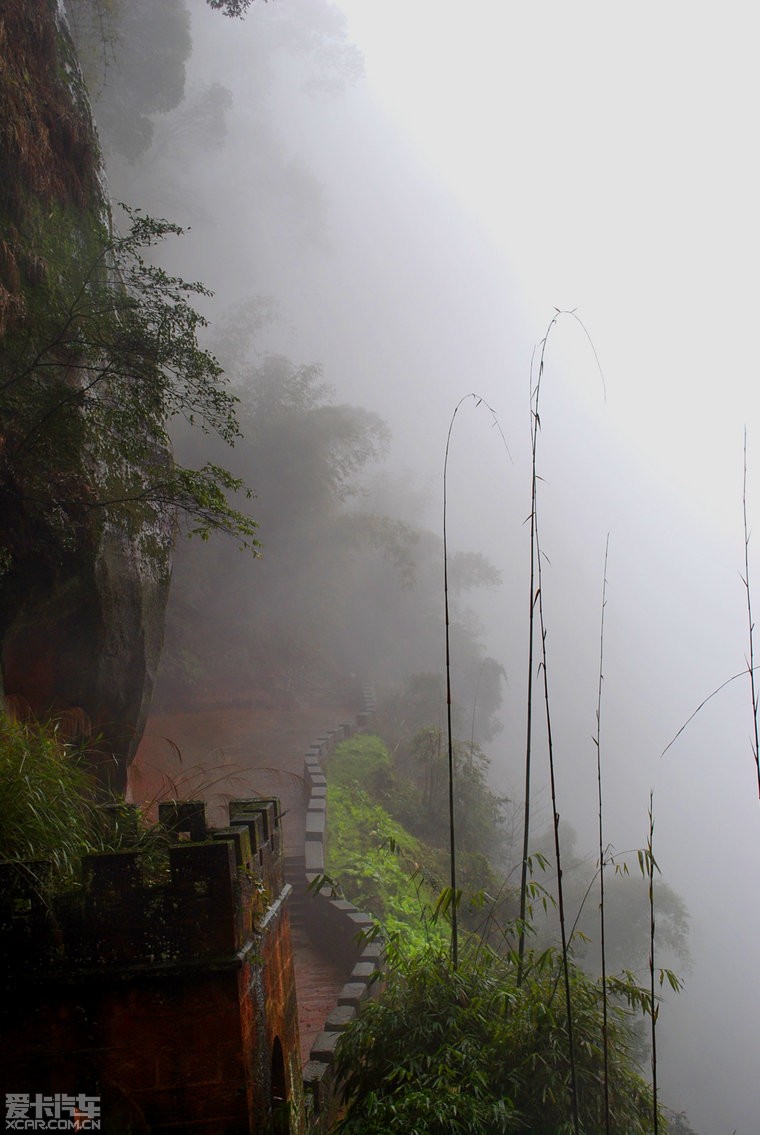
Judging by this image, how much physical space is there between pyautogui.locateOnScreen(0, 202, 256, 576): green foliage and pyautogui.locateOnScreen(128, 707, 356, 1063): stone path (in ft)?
9.47

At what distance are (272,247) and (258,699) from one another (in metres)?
35.2

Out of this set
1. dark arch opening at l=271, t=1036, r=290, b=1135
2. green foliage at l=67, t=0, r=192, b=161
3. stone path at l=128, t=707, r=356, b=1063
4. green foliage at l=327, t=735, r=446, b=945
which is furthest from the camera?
green foliage at l=67, t=0, r=192, b=161

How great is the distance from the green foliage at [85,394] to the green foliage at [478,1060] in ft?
10.5

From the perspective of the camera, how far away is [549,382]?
7912 cm

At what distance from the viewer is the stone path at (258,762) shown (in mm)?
8477

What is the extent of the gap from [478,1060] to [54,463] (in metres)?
4.54

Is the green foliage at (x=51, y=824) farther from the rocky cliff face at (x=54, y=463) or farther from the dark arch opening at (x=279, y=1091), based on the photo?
the dark arch opening at (x=279, y=1091)

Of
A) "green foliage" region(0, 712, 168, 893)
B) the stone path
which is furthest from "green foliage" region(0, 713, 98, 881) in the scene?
the stone path

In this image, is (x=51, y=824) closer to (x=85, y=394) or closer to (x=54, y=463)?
(x=54, y=463)

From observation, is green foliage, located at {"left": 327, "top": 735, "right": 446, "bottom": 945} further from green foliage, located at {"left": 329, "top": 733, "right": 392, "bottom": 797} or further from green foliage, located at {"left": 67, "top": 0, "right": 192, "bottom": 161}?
green foliage, located at {"left": 67, "top": 0, "right": 192, "bottom": 161}

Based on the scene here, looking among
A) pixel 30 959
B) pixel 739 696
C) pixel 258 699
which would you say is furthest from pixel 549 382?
pixel 30 959

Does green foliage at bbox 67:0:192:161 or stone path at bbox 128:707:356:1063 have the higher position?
green foliage at bbox 67:0:192:161

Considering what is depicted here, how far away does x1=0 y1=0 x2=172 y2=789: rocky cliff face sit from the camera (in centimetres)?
557

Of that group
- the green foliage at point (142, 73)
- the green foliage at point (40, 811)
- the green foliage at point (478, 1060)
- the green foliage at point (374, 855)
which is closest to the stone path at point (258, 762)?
the green foliage at point (374, 855)
